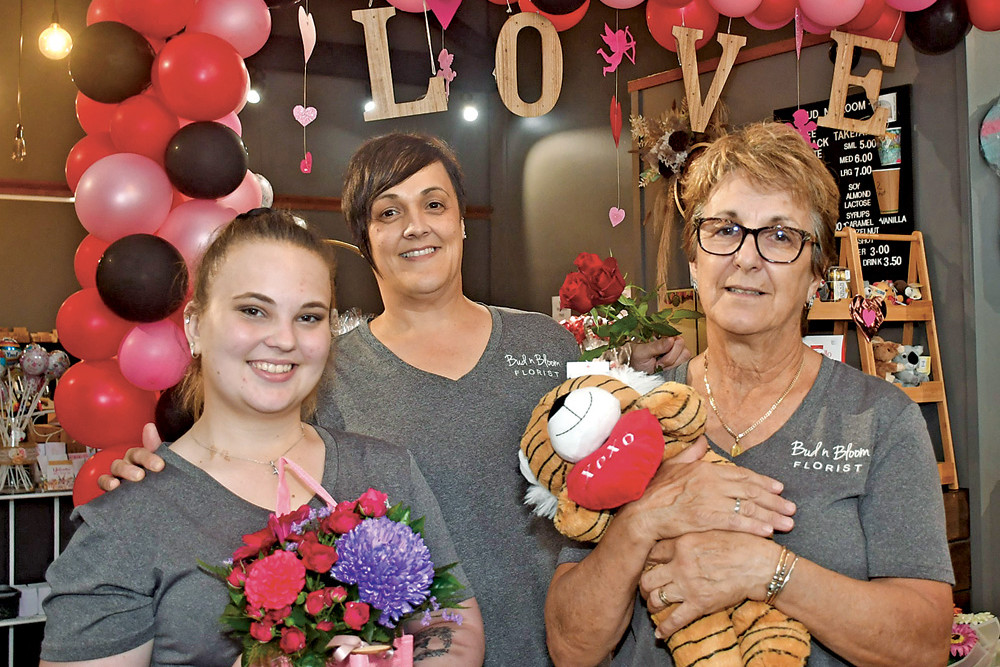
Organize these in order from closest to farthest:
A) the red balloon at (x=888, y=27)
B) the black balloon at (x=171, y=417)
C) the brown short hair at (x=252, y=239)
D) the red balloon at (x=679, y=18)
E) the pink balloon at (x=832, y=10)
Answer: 1. the brown short hair at (x=252, y=239)
2. the black balloon at (x=171, y=417)
3. the pink balloon at (x=832, y=10)
4. the red balloon at (x=888, y=27)
5. the red balloon at (x=679, y=18)

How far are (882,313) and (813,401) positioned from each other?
266 cm

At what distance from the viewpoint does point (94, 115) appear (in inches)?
137

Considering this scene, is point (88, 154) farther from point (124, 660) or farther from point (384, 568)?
point (384, 568)

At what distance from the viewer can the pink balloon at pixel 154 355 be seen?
9.94 ft

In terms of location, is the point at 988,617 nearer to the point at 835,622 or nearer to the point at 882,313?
the point at 882,313

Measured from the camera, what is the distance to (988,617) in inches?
149

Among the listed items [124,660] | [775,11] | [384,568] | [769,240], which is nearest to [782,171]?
[769,240]

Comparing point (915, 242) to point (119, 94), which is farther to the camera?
point (915, 242)

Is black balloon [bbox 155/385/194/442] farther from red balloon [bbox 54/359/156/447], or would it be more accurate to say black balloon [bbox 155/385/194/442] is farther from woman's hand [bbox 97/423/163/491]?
woman's hand [bbox 97/423/163/491]

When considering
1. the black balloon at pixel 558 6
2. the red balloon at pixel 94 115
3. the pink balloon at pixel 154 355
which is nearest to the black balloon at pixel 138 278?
the pink balloon at pixel 154 355

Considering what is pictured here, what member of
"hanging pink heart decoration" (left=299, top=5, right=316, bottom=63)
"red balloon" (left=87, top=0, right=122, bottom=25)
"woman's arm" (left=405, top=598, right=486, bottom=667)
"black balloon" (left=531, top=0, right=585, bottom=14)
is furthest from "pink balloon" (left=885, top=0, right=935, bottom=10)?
"woman's arm" (left=405, top=598, right=486, bottom=667)

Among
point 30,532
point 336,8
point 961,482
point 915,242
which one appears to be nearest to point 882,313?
point 915,242

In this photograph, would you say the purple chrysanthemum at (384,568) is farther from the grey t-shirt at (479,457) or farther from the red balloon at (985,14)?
the red balloon at (985,14)

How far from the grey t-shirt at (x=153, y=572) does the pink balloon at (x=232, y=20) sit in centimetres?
239
